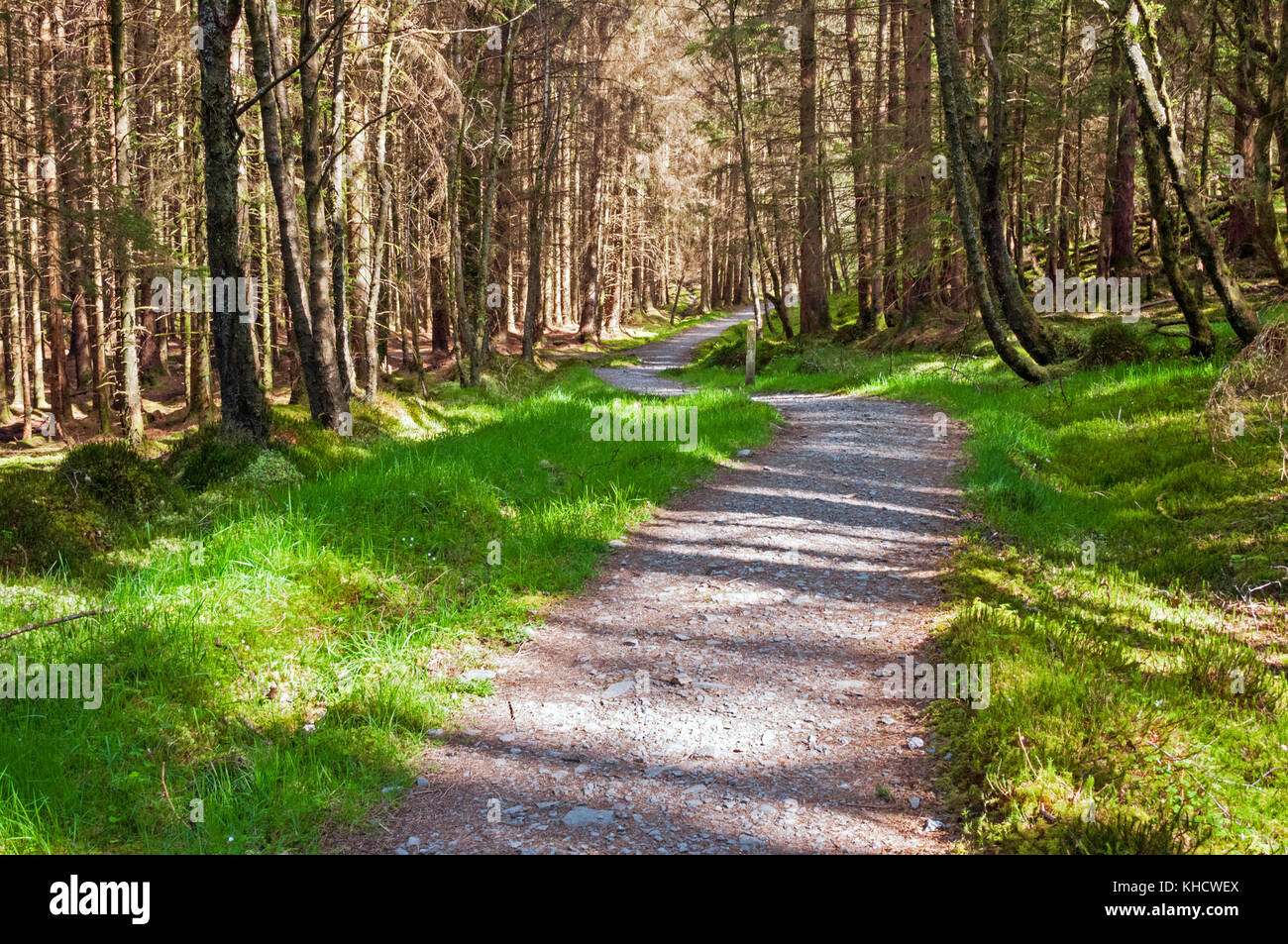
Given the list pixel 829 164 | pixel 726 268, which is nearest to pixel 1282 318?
pixel 829 164

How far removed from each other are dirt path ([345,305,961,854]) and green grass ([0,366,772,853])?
14.4 inches

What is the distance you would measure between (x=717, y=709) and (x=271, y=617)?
2954 millimetres

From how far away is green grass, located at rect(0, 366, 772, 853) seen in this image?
387 cm

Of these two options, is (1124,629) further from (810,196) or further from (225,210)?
(810,196)

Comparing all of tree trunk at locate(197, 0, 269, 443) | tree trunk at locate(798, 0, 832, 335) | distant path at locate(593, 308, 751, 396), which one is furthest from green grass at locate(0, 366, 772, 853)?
tree trunk at locate(798, 0, 832, 335)

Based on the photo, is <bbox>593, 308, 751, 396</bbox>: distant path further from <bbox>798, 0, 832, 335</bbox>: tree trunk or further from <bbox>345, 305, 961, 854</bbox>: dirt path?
<bbox>345, 305, 961, 854</bbox>: dirt path

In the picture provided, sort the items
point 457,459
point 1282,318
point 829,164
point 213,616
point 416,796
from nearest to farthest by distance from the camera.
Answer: point 416,796
point 213,616
point 1282,318
point 457,459
point 829,164

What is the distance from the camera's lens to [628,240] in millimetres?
42938

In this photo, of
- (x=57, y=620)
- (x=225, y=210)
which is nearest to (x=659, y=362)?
(x=225, y=210)

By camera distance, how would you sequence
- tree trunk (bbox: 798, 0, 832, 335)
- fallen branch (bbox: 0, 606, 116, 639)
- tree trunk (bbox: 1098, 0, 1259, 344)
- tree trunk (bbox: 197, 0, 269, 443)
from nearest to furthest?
1. fallen branch (bbox: 0, 606, 116, 639)
2. tree trunk (bbox: 197, 0, 269, 443)
3. tree trunk (bbox: 1098, 0, 1259, 344)
4. tree trunk (bbox: 798, 0, 832, 335)

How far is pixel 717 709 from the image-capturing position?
4879 millimetres

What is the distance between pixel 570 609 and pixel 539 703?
1514mm

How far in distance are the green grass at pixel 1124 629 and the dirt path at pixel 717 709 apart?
0.38 metres
